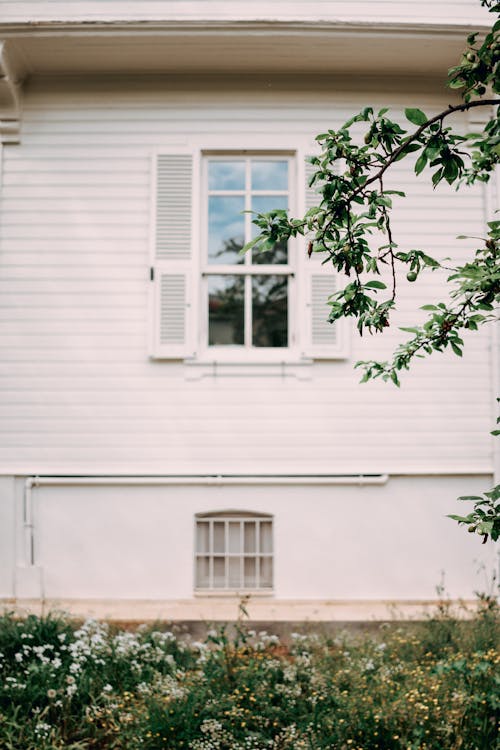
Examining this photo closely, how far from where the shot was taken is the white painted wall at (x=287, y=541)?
6.39 m

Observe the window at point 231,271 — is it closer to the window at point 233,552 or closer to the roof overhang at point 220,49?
the roof overhang at point 220,49

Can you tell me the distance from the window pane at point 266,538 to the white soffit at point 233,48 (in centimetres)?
409

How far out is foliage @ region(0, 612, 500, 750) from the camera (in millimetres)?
3709

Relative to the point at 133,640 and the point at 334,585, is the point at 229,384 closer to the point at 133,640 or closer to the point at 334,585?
the point at 334,585

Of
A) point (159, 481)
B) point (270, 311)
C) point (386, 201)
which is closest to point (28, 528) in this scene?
point (159, 481)

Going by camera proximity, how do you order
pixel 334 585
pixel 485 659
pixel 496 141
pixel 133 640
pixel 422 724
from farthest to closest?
1. pixel 334 585
2. pixel 133 640
3. pixel 485 659
4. pixel 422 724
5. pixel 496 141

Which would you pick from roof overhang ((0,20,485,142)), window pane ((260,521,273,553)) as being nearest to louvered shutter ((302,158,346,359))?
roof overhang ((0,20,485,142))

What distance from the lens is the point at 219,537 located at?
6508 millimetres

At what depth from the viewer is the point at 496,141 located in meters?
1.95

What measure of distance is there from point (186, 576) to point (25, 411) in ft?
6.65

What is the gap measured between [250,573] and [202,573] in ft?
1.39

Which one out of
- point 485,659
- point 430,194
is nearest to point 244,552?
point 485,659

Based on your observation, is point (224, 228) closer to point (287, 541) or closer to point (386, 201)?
point (287, 541)

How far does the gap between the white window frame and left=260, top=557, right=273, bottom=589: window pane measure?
1.80 m
